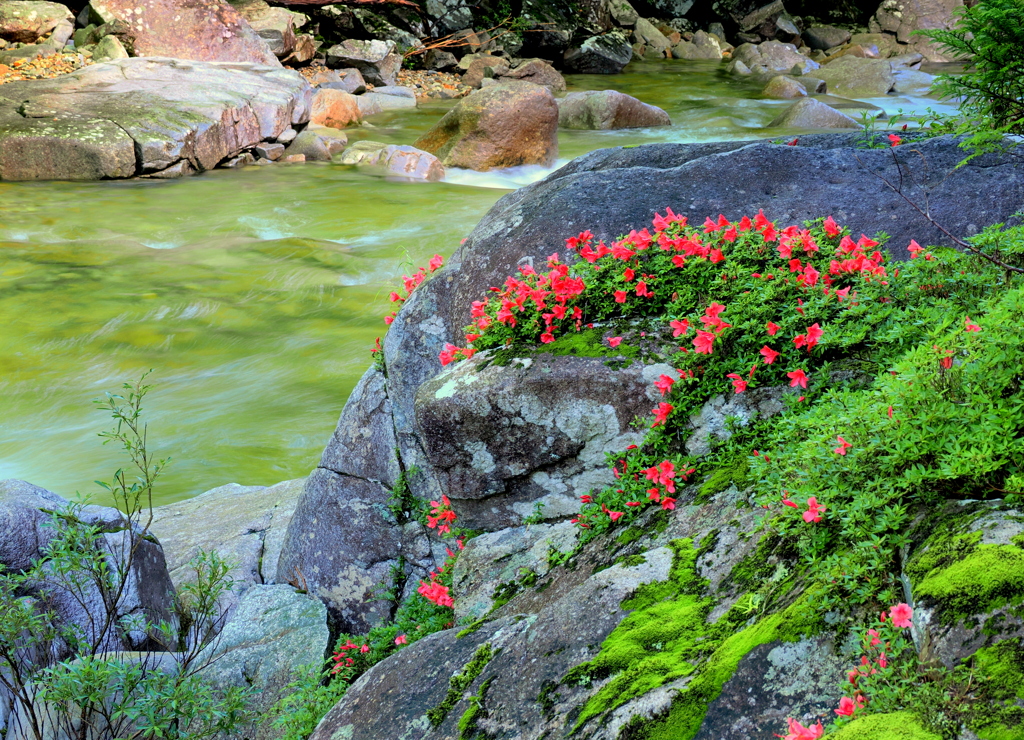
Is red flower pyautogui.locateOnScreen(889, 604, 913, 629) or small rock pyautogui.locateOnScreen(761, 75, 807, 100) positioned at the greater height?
small rock pyautogui.locateOnScreen(761, 75, 807, 100)

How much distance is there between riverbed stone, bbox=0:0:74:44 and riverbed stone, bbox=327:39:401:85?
7.40 metres

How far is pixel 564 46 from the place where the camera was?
1117 inches

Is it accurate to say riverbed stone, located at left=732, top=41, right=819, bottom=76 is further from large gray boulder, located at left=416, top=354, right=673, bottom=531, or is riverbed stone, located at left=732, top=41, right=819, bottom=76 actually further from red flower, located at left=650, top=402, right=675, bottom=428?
red flower, located at left=650, top=402, right=675, bottom=428

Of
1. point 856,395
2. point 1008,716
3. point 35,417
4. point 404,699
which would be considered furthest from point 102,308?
point 1008,716

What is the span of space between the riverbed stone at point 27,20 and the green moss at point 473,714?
21.5m

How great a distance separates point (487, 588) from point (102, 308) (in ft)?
29.6

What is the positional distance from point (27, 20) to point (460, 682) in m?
21.5

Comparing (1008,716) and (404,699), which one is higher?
(1008,716)

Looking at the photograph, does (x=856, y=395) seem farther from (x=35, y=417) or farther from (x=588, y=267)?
(x=35, y=417)

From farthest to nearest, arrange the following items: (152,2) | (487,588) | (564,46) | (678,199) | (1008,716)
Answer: (564,46) → (152,2) → (678,199) → (487,588) → (1008,716)

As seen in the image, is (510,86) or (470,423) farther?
(510,86)

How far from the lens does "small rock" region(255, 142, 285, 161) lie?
671 inches

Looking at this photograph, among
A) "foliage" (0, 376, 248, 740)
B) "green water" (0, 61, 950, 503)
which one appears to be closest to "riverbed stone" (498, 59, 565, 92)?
"green water" (0, 61, 950, 503)

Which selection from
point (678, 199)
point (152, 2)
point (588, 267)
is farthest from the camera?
point (152, 2)
